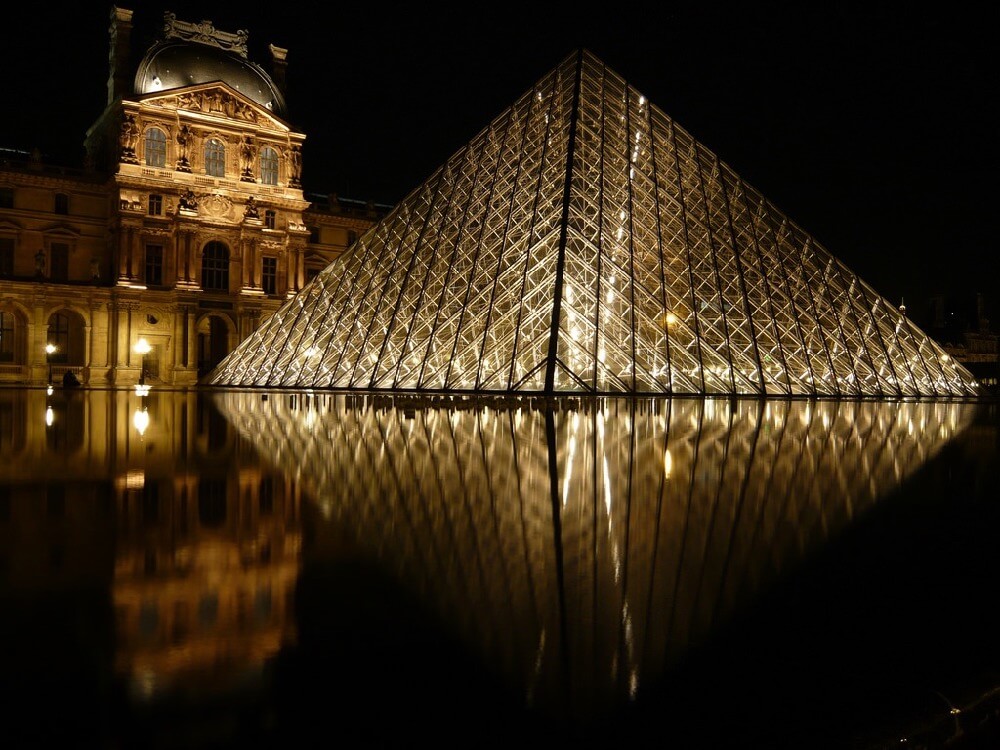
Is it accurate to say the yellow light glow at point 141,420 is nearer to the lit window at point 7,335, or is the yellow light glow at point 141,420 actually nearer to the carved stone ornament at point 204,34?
the lit window at point 7,335

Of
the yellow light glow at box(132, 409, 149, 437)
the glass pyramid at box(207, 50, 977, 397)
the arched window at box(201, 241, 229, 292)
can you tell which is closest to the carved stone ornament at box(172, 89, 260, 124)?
the arched window at box(201, 241, 229, 292)

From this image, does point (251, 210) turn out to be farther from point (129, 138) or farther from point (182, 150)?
point (129, 138)

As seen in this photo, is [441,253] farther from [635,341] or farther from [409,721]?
[409,721]

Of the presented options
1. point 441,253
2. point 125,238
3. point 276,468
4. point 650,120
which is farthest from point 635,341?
point 125,238

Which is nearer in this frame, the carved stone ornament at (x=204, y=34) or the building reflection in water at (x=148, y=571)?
the building reflection in water at (x=148, y=571)

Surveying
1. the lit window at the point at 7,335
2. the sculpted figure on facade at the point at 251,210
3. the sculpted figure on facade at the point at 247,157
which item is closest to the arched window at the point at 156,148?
the sculpted figure on facade at the point at 247,157

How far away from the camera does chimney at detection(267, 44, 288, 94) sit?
48719 mm

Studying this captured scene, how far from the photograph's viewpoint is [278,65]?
49.0m

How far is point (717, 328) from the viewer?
71.4ft

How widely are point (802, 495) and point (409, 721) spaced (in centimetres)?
398

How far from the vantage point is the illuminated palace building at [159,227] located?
38938 mm

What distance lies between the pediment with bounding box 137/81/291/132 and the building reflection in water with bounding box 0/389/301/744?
38.0 meters

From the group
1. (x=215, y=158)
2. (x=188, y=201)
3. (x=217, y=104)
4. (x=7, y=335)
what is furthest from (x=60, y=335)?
(x=217, y=104)

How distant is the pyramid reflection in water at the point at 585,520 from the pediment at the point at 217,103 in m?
35.5
